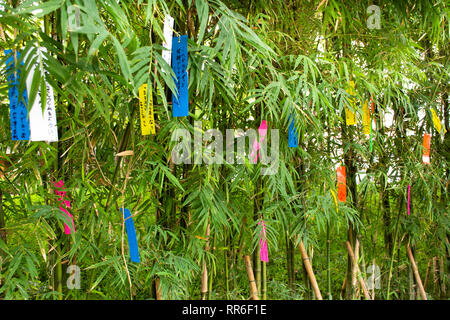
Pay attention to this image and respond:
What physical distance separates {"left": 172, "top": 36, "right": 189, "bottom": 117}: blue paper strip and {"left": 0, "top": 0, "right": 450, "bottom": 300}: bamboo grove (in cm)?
5

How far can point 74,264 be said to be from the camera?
141 centimetres

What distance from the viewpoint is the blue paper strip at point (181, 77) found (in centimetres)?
119

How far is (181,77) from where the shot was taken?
1.20 m

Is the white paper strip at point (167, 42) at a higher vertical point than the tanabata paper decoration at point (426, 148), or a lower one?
higher

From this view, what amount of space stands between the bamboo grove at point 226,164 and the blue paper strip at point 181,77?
0.05 metres

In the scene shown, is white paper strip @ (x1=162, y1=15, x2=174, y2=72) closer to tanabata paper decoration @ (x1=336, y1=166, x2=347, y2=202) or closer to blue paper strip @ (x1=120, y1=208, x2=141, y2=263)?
blue paper strip @ (x1=120, y1=208, x2=141, y2=263)


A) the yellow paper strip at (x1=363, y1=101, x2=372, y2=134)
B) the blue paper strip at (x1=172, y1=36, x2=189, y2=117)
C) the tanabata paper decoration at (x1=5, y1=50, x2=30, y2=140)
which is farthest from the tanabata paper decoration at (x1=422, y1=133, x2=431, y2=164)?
the tanabata paper decoration at (x1=5, y1=50, x2=30, y2=140)

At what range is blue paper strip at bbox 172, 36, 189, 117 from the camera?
119 centimetres

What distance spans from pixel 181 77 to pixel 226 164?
1.24 ft

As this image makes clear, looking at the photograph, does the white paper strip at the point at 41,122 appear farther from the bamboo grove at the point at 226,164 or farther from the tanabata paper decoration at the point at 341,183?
the tanabata paper decoration at the point at 341,183

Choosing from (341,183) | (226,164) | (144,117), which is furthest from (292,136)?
(144,117)

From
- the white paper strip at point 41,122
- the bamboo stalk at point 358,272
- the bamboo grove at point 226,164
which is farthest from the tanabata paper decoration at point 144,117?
the bamboo stalk at point 358,272

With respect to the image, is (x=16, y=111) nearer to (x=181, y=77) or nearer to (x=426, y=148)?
(x=181, y=77)
